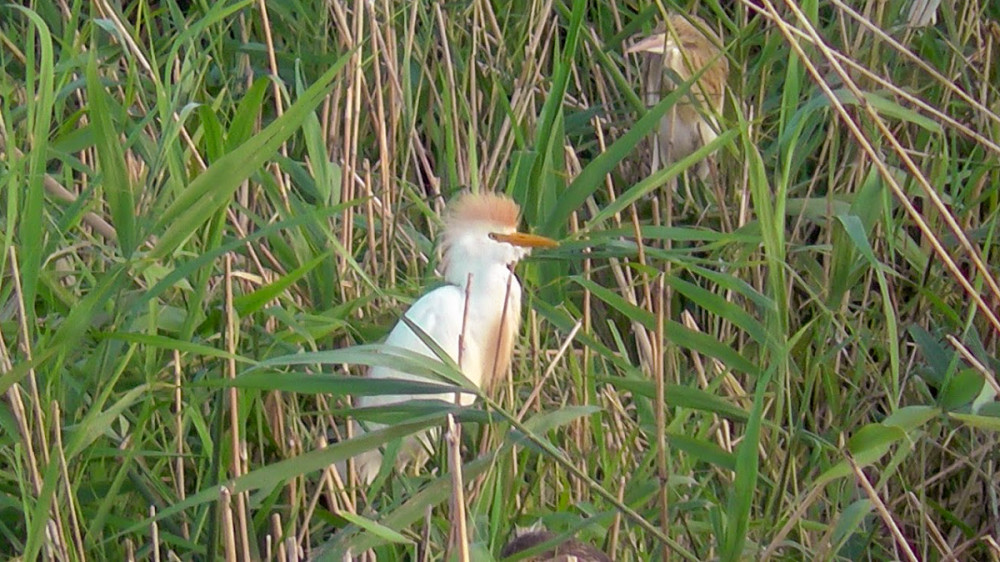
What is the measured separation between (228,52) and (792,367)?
1.28 metres

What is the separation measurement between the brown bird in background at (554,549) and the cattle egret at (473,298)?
394 mm

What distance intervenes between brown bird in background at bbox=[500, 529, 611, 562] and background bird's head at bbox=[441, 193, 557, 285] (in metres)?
0.42

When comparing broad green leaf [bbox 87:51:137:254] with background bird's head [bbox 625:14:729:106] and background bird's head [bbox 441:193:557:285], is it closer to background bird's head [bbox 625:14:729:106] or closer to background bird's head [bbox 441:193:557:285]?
background bird's head [bbox 441:193:557:285]

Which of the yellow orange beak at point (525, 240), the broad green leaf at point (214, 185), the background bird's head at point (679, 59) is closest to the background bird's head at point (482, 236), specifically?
the yellow orange beak at point (525, 240)

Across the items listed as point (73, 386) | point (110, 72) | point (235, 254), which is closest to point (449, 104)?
point (235, 254)

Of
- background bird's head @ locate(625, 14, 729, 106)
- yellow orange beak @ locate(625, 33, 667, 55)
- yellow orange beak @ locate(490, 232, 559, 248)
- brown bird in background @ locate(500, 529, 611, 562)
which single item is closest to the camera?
brown bird in background @ locate(500, 529, 611, 562)

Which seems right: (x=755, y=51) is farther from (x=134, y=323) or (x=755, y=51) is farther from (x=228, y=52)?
(x=134, y=323)

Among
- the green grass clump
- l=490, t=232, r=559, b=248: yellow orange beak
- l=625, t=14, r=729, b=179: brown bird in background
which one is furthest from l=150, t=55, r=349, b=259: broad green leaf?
l=625, t=14, r=729, b=179: brown bird in background

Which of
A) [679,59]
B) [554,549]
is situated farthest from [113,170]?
[679,59]

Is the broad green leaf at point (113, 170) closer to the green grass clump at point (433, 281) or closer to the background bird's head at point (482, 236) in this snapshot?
the green grass clump at point (433, 281)

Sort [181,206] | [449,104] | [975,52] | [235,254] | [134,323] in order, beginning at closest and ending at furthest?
1. [181,206]
2. [134,323]
3. [235,254]
4. [449,104]
5. [975,52]

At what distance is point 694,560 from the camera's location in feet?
4.08

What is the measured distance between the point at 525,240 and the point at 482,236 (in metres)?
0.11

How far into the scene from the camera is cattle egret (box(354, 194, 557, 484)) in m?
1.76
